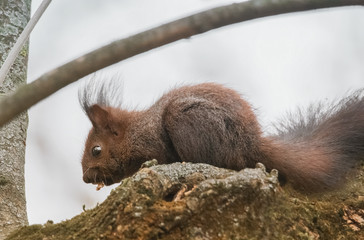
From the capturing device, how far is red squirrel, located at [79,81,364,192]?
3.12 meters

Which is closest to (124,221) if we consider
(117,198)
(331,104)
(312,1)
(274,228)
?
(117,198)

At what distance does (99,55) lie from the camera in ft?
4.06

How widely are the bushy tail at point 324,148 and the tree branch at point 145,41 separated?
1.84 metres

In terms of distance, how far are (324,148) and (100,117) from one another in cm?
172

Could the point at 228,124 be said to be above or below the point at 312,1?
above

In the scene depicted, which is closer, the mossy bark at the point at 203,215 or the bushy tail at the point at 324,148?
the mossy bark at the point at 203,215

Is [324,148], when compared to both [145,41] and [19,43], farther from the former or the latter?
[145,41]

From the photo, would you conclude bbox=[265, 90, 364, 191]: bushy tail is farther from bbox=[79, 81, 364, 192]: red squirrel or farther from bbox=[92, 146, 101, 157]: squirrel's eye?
bbox=[92, 146, 101, 157]: squirrel's eye

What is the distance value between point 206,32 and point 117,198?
3.38 ft

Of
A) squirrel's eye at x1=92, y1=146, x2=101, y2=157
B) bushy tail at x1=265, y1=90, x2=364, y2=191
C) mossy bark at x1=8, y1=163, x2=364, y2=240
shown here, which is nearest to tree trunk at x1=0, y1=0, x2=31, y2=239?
mossy bark at x1=8, y1=163, x2=364, y2=240

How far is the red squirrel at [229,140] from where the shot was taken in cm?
312

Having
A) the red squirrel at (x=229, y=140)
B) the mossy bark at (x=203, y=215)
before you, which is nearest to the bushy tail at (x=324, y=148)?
the red squirrel at (x=229, y=140)

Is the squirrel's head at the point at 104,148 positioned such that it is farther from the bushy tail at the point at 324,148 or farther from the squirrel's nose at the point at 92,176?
the bushy tail at the point at 324,148

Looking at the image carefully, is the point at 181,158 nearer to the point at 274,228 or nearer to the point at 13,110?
the point at 274,228
